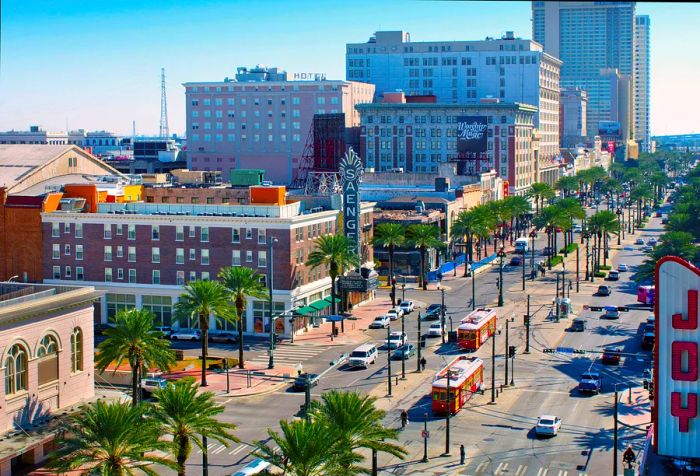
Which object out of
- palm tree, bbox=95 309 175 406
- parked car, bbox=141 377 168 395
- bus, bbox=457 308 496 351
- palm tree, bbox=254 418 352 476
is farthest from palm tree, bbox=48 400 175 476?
bus, bbox=457 308 496 351

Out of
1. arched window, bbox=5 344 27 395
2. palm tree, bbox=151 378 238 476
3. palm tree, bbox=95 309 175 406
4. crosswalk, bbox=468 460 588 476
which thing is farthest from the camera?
palm tree, bbox=95 309 175 406

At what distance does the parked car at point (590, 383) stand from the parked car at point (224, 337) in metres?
36.9

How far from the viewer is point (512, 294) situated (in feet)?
435

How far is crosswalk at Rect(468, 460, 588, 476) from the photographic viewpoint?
60438 millimetres

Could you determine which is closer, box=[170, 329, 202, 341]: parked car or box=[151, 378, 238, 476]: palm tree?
box=[151, 378, 238, 476]: palm tree

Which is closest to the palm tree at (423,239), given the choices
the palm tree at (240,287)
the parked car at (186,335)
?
the parked car at (186,335)

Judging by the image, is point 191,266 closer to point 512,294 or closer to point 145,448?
point 512,294

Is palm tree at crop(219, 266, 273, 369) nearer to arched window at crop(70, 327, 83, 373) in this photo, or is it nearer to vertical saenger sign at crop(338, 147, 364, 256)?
arched window at crop(70, 327, 83, 373)

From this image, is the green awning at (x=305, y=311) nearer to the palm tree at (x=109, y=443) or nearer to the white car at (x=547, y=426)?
the white car at (x=547, y=426)

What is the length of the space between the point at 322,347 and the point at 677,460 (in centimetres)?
4529

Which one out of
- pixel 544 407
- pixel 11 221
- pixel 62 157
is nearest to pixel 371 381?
pixel 544 407

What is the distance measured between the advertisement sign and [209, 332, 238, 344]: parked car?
50917 mm

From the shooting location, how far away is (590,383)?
3137 inches

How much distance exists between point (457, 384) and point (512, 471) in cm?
1312
